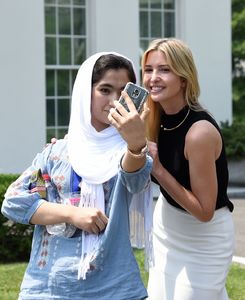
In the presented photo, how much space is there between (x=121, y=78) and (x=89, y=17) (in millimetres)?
11538

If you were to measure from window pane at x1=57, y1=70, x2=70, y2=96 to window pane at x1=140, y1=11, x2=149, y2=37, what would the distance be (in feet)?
5.48

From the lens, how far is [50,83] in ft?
47.7

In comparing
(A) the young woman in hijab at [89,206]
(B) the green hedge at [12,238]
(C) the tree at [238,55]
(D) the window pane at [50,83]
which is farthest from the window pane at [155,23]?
(A) the young woman in hijab at [89,206]

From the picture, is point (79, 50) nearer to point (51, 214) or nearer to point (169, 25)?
point (169, 25)

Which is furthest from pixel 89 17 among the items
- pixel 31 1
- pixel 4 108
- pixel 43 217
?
pixel 43 217

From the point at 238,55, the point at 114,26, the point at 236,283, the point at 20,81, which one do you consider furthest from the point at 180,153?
the point at 238,55

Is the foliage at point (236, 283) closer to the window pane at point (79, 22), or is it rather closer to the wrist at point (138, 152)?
the wrist at point (138, 152)

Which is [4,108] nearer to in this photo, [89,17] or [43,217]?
[89,17]

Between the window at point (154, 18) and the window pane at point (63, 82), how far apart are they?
5.06 ft

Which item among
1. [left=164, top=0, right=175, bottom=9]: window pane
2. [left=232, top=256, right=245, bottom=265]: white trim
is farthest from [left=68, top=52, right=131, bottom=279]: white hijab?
[left=164, top=0, right=175, bottom=9]: window pane

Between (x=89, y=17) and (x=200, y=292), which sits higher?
(x=89, y=17)

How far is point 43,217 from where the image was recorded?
129 inches

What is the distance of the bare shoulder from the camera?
12.7 ft

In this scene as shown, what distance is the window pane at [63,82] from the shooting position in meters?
14.6
